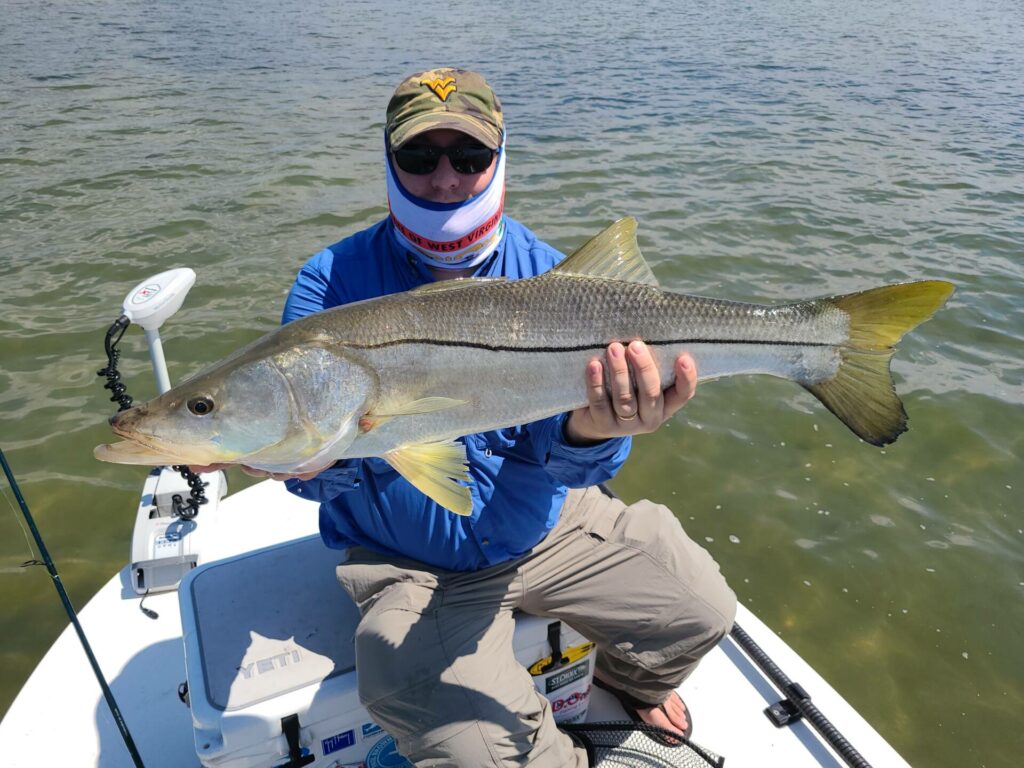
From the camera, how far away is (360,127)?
1424 cm

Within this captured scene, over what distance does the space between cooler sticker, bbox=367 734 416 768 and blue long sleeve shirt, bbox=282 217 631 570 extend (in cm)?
70

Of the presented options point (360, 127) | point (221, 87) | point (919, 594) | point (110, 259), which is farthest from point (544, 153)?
point (919, 594)

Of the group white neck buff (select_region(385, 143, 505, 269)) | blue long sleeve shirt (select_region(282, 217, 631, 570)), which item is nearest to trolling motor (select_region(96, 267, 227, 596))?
blue long sleeve shirt (select_region(282, 217, 631, 570))

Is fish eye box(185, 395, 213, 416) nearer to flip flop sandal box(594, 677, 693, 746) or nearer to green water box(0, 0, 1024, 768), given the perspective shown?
flip flop sandal box(594, 677, 693, 746)

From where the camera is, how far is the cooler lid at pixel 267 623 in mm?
2508

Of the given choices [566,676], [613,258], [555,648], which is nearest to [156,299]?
[613,258]

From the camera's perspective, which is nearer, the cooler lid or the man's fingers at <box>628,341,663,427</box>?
the man's fingers at <box>628,341,663,427</box>

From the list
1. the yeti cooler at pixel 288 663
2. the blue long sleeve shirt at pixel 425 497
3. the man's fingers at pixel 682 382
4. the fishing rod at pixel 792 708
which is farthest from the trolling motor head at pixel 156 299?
the fishing rod at pixel 792 708

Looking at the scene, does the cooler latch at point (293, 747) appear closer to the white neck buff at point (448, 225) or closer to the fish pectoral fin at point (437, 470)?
the fish pectoral fin at point (437, 470)

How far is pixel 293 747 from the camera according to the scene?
8.13 feet

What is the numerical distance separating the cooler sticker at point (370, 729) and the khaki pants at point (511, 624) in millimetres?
222

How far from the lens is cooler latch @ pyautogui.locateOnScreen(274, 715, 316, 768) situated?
2.43 metres

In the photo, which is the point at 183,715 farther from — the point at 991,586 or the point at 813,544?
the point at 991,586

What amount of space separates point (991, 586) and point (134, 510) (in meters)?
6.11
